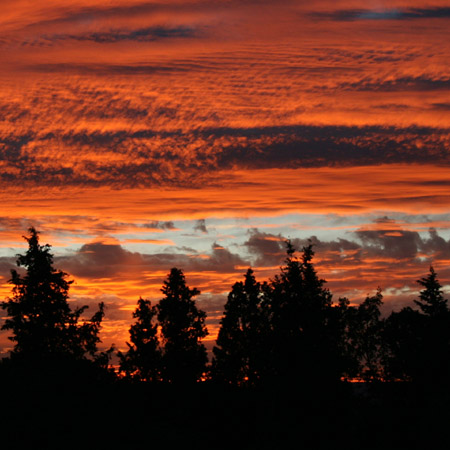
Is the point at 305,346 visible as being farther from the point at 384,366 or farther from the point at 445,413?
the point at 384,366

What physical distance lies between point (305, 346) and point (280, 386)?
2.85m

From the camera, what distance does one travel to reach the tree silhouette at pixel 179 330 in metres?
69.6

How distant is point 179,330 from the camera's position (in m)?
71.1

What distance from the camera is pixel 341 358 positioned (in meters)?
50.1

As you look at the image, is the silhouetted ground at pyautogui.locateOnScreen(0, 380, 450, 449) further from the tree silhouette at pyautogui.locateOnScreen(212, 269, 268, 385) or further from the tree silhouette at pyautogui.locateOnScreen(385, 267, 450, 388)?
the tree silhouette at pyautogui.locateOnScreen(212, 269, 268, 385)

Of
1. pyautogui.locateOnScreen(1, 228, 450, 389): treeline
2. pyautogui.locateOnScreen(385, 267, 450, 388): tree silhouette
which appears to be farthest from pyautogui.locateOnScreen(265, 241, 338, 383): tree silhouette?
pyautogui.locateOnScreen(385, 267, 450, 388): tree silhouette

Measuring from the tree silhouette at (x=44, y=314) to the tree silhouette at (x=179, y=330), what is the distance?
13.3 metres

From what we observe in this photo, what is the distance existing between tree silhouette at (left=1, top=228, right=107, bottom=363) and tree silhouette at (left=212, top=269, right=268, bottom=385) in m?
17.6

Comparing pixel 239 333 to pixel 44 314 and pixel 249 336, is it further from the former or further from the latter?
pixel 44 314

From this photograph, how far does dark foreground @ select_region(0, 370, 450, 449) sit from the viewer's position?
3434 cm

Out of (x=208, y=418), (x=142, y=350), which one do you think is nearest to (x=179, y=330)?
(x=142, y=350)

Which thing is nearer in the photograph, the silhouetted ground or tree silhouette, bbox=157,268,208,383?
the silhouetted ground

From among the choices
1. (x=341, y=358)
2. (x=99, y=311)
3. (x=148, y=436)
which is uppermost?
(x=99, y=311)

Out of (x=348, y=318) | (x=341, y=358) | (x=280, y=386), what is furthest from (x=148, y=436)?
(x=348, y=318)
